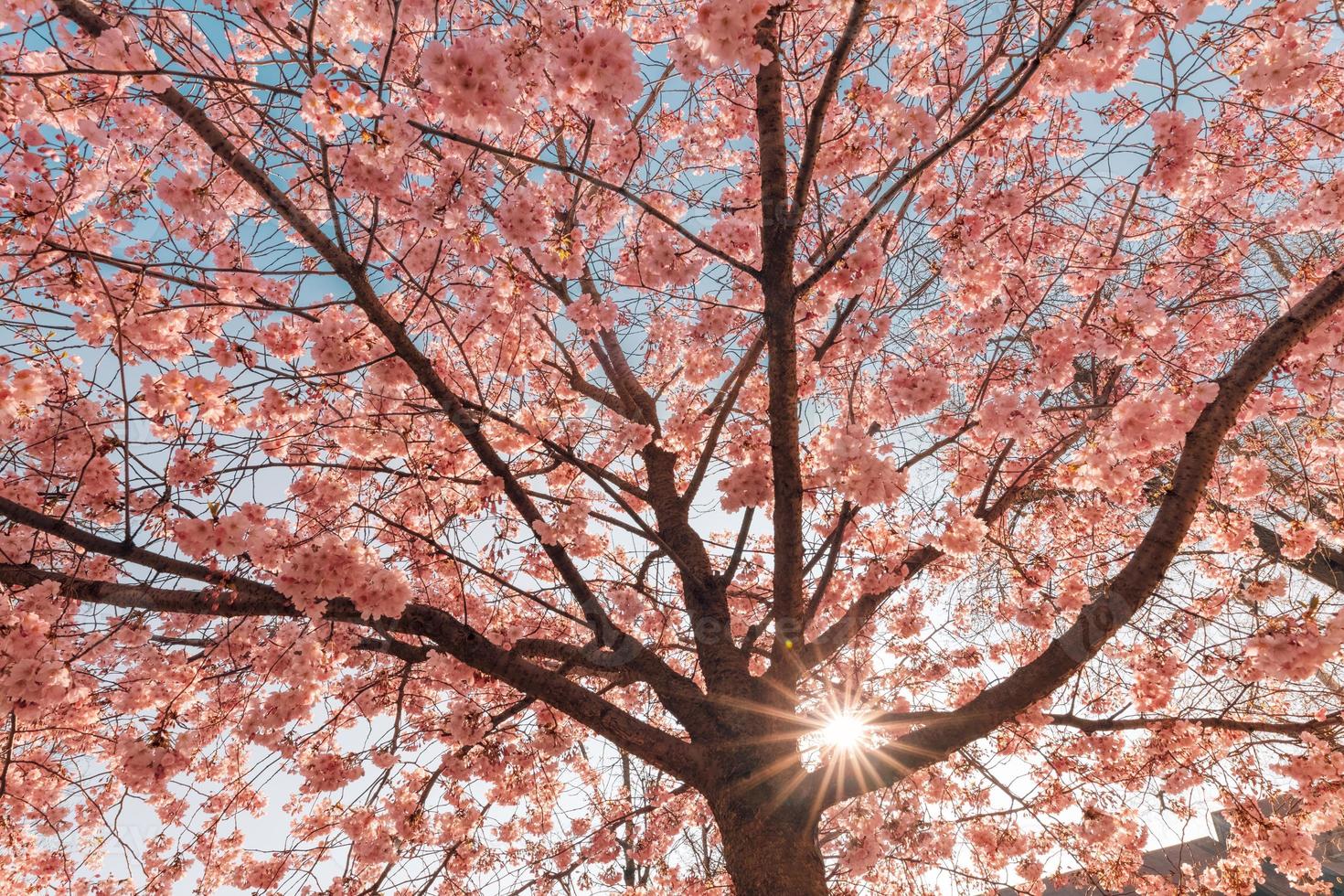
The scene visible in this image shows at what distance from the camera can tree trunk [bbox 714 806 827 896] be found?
2.61 m

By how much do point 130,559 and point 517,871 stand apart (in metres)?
3.63

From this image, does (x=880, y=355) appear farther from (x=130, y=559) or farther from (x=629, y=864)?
(x=629, y=864)

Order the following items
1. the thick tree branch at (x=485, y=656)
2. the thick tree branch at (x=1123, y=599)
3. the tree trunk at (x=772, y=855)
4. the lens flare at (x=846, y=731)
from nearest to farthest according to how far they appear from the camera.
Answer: the tree trunk at (x=772, y=855) → the thick tree branch at (x=1123, y=599) → the thick tree branch at (x=485, y=656) → the lens flare at (x=846, y=731)

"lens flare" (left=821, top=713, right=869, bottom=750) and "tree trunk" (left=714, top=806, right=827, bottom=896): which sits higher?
"lens flare" (left=821, top=713, right=869, bottom=750)

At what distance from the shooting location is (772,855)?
→ 2.67 metres

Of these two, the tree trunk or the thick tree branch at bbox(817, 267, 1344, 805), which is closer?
the tree trunk

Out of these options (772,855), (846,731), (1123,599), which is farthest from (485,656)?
(1123,599)

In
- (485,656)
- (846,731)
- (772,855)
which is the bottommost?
(772,855)

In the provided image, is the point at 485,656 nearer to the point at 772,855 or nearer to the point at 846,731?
the point at 772,855

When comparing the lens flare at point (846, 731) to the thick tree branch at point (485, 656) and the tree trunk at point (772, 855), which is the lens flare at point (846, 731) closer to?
the tree trunk at point (772, 855)

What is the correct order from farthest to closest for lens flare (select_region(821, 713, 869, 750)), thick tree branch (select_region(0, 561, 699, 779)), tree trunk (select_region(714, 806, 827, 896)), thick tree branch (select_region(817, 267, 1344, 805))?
lens flare (select_region(821, 713, 869, 750)), thick tree branch (select_region(0, 561, 699, 779)), thick tree branch (select_region(817, 267, 1344, 805)), tree trunk (select_region(714, 806, 827, 896))

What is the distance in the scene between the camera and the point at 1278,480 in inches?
197

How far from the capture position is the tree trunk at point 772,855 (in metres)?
2.61

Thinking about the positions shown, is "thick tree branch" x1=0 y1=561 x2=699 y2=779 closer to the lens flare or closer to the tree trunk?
the tree trunk
